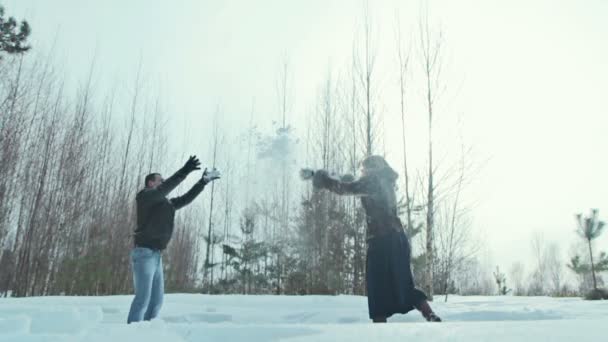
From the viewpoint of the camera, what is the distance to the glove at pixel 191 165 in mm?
4004

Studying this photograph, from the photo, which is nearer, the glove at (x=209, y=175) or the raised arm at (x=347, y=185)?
the raised arm at (x=347, y=185)

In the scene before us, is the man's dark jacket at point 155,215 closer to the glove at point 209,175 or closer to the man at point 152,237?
the man at point 152,237

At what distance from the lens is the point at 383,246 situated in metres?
3.51

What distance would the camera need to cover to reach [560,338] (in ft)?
3.66

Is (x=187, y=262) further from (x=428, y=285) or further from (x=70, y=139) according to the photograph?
(x=428, y=285)

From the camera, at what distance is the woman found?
3.40 metres

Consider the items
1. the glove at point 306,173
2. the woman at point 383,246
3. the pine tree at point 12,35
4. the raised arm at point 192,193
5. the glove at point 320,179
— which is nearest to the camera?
the woman at point 383,246

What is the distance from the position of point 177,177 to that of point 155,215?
1.32 ft

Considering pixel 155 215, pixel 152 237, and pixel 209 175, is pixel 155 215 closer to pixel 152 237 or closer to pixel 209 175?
pixel 152 237

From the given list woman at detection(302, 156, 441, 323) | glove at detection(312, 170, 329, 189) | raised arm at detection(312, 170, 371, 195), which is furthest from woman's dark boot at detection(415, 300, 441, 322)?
glove at detection(312, 170, 329, 189)

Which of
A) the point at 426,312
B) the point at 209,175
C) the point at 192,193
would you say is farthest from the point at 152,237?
the point at 426,312

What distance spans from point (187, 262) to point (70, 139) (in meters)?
5.53

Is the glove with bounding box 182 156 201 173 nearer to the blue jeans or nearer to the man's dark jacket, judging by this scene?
the man's dark jacket

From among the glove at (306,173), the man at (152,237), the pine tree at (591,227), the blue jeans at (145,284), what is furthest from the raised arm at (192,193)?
the pine tree at (591,227)
